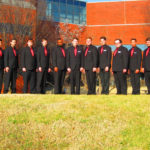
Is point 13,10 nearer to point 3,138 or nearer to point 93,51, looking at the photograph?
point 93,51

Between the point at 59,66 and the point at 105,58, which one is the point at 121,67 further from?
the point at 59,66

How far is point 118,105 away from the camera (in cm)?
619

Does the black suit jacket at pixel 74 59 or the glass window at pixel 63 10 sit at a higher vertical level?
the glass window at pixel 63 10

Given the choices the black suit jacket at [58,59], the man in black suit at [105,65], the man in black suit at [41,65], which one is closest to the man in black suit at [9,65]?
the man in black suit at [41,65]

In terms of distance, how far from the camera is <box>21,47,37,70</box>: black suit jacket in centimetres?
904

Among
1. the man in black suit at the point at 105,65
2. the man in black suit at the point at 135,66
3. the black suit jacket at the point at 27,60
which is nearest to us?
the man in black suit at the point at 105,65

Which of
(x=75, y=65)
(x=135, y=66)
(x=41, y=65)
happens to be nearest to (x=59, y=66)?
(x=75, y=65)

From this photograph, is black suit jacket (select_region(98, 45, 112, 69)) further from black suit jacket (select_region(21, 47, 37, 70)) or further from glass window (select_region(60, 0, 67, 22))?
glass window (select_region(60, 0, 67, 22))

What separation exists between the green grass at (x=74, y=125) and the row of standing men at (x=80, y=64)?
2.40 meters

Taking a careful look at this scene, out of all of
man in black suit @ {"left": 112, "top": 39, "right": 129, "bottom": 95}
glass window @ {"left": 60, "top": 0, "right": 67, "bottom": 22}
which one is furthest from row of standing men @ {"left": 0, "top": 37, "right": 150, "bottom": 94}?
glass window @ {"left": 60, "top": 0, "right": 67, "bottom": 22}

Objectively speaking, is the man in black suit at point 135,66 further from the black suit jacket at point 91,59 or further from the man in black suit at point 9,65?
the man in black suit at point 9,65

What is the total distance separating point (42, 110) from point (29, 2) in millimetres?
19747

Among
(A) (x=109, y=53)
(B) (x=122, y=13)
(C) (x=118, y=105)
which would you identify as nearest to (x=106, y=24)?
(B) (x=122, y=13)

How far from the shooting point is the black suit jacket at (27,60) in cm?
904
